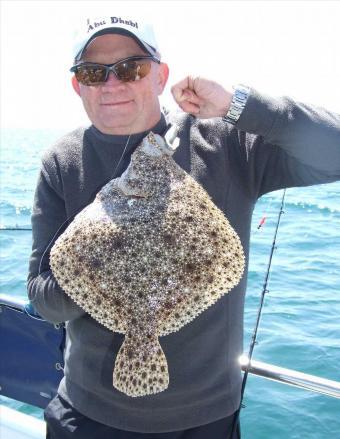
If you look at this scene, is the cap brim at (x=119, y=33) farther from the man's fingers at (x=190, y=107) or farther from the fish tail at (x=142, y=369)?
the fish tail at (x=142, y=369)

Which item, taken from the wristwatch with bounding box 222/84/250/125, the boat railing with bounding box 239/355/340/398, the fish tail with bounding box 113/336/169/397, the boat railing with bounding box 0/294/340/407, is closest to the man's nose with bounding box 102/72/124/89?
the wristwatch with bounding box 222/84/250/125

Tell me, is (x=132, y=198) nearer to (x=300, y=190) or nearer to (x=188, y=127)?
(x=188, y=127)

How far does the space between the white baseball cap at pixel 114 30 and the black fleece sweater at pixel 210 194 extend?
1.43ft

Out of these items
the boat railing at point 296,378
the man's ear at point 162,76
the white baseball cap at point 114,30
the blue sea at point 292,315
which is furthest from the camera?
the blue sea at point 292,315

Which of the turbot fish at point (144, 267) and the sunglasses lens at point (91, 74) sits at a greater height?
the sunglasses lens at point (91, 74)

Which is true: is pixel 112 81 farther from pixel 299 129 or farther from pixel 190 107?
pixel 299 129

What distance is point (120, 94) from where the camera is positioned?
2.26 m

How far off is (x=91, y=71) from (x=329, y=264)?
7.88 metres

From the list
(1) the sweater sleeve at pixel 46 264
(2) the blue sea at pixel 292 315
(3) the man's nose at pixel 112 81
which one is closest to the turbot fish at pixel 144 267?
(1) the sweater sleeve at pixel 46 264

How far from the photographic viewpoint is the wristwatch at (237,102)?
2.09m

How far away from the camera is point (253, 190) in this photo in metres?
2.41

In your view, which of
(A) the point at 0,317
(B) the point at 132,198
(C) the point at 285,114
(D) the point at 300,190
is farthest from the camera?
(D) the point at 300,190

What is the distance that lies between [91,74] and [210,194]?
829 millimetres

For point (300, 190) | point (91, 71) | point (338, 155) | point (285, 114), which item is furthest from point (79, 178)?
point (300, 190)
